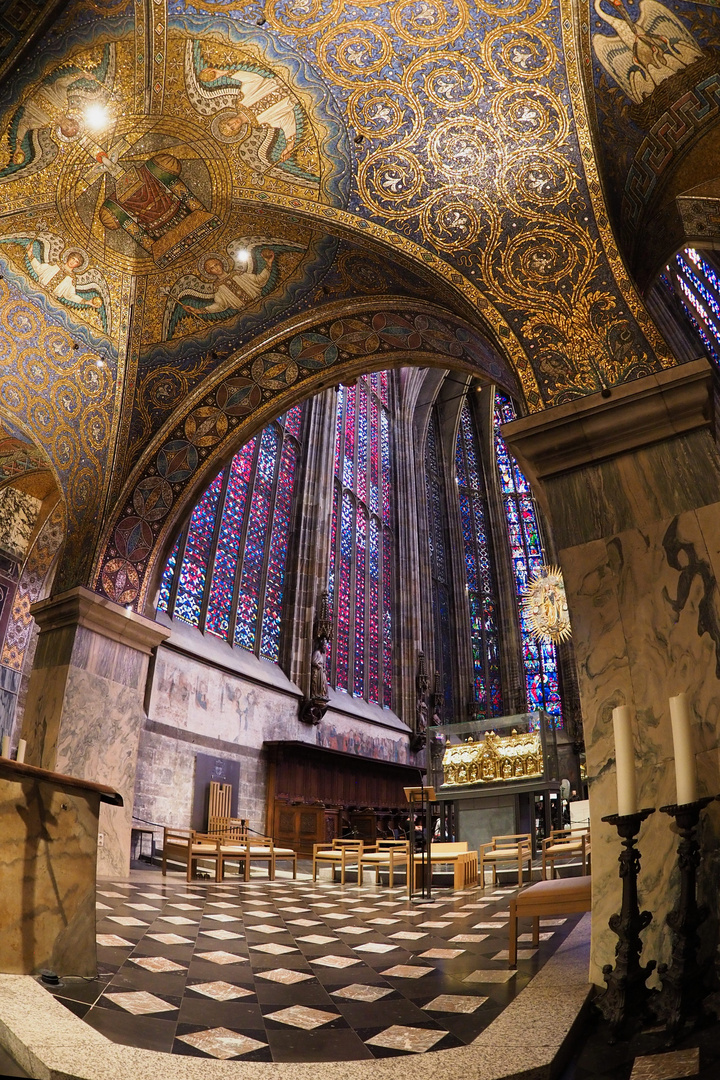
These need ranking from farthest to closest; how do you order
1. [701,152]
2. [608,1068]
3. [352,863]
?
[352,863] → [701,152] → [608,1068]

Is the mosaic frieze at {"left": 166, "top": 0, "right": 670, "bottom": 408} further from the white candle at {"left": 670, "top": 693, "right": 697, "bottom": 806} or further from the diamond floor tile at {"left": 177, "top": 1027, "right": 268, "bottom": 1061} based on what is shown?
the diamond floor tile at {"left": 177, "top": 1027, "right": 268, "bottom": 1061}

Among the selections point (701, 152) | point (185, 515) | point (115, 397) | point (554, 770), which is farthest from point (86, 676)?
point (701, 152)

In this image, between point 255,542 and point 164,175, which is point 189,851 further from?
point 255,542

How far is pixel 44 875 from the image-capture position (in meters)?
3.33

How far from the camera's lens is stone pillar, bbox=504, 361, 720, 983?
3.84 metres

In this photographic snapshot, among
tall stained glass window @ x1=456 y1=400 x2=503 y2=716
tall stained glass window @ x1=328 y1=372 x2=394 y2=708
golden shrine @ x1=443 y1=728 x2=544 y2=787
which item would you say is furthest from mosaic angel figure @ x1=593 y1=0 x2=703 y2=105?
tall stained glass window @ x1=456 y1=400 x2=503 y2=716

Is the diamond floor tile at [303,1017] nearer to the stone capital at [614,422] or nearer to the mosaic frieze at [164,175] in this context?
the stone capital at [614,422]

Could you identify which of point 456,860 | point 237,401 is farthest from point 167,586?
point 456,860

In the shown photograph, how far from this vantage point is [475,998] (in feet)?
10.5

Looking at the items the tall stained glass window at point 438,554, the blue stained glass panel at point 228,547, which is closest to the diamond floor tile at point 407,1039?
the blue stained glass panel at point 228,547

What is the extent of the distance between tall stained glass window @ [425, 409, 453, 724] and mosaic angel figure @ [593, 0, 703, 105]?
18.5 m

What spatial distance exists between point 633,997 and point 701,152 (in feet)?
18.3

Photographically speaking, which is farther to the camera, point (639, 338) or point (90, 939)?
point (639, 338)

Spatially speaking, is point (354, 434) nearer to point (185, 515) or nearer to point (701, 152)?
point (185, 515)
